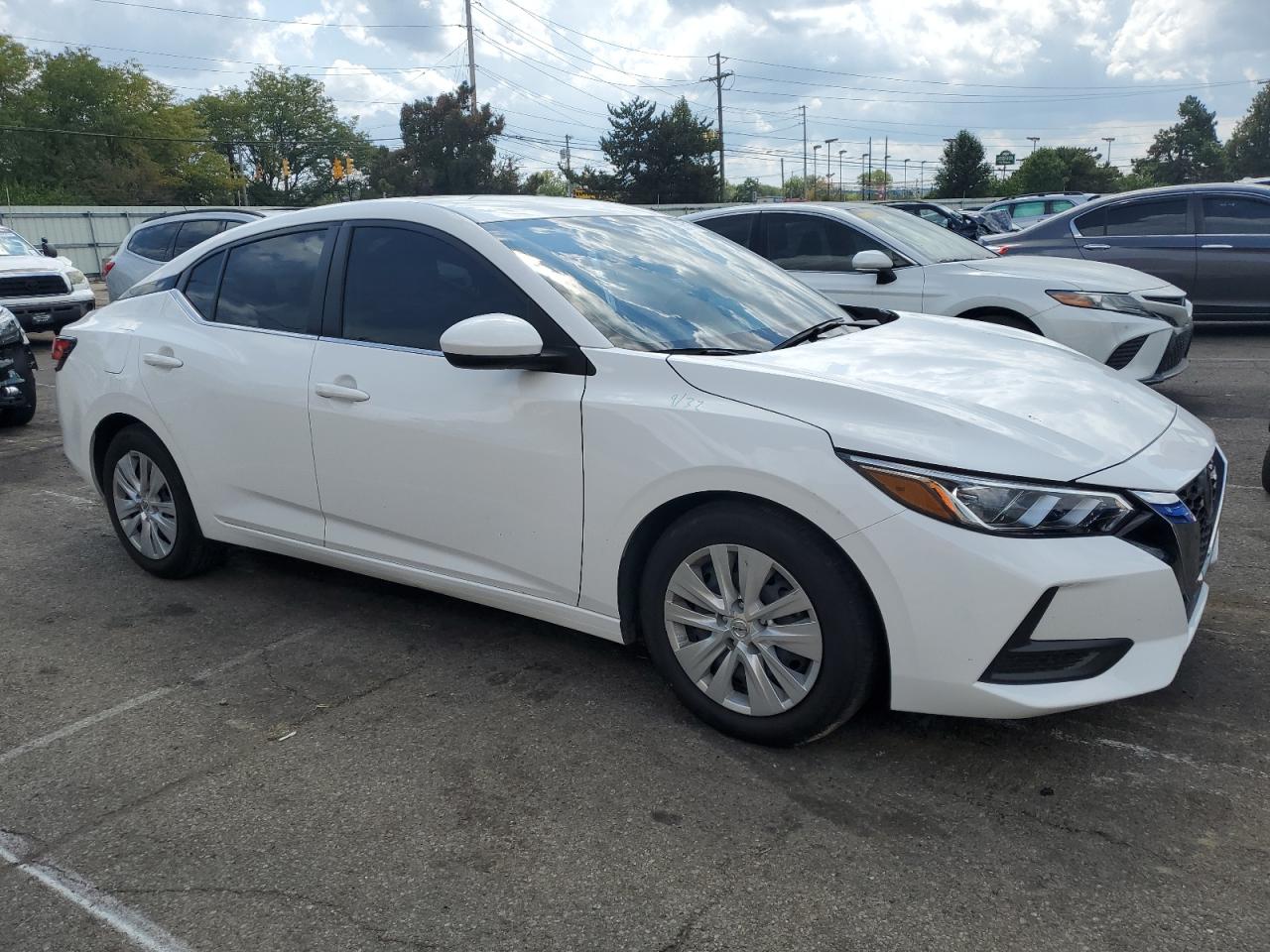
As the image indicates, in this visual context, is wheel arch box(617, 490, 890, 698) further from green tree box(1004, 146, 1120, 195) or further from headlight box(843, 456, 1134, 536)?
green tree box(1004, 146, 1120, 195)

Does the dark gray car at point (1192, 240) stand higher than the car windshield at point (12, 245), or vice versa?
the car windshield at point (12, 245)

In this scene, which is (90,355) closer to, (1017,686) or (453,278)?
(453,278)

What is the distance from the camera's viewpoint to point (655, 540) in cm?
343

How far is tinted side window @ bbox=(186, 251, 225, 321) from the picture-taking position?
15.4 feet

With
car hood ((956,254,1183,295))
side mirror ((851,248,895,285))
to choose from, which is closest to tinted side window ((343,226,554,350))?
side mirror ((851,248,895,285))

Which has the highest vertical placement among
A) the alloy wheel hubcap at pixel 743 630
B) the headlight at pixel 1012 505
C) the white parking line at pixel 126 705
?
the headlight at pixel 1012 505

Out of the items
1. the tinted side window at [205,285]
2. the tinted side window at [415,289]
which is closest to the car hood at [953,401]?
the tinted side window at [415,289]

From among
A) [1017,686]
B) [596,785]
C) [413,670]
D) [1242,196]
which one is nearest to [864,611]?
[1017,686]

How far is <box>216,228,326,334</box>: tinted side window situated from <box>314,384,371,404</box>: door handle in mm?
310

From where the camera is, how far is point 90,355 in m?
5.06

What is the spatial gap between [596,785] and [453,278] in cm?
183

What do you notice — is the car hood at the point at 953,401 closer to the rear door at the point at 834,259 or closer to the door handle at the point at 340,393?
the door handle at the point at 340,393

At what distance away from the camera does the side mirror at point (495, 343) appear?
343 centimetres

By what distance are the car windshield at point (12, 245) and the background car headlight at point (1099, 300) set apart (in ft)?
42.5
